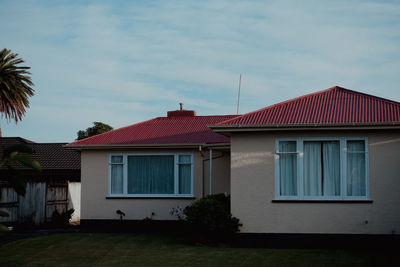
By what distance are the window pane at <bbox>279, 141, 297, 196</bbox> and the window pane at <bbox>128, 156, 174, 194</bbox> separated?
5.52 m

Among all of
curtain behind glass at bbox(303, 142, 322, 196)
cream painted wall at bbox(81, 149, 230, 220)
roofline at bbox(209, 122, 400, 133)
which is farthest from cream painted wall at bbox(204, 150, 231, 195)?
curtain behind glass at bbox(303, 142, 322, 196)

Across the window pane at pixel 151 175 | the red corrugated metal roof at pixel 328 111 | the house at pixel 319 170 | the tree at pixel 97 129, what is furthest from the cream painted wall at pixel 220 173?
the tree at pixel 97 129

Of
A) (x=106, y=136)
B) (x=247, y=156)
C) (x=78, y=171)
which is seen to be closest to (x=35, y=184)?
(x=106, y=136)

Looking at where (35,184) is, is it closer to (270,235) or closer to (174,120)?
(174,120)

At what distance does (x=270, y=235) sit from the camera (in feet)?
43.2

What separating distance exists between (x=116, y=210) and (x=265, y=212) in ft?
22.0

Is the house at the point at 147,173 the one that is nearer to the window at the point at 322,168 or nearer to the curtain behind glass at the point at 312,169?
the window at the point at 322,168

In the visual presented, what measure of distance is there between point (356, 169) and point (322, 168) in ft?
2.76

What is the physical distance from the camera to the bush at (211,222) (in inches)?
520

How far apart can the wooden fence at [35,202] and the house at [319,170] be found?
31.1ft

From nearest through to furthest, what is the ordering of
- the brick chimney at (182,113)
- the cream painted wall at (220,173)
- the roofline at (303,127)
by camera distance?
the roofline at (303,127)
the cream painted wall at (220,173)
the brick chimney at (182,113)

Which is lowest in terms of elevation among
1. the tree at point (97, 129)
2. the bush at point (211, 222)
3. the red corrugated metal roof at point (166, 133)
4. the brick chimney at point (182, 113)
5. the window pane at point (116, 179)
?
the bush at point (211, 222)

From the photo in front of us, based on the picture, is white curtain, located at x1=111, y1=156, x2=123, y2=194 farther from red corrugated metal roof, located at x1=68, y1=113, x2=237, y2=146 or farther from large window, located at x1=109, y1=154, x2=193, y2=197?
red corrugated metal roof, located at x1=68, y1=113, x2=237, y2=146

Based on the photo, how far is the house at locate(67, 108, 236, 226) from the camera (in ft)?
57.8
